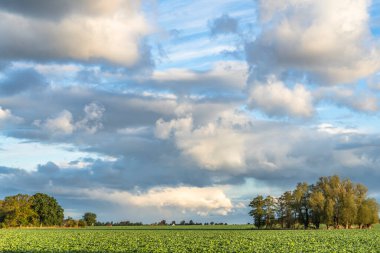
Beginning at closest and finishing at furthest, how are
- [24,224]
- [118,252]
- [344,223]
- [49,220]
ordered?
[118,252]
[344,223]
[24,224]
[49,220]

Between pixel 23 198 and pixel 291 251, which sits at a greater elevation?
pixel 23 198

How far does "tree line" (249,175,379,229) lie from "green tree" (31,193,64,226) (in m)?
84.6

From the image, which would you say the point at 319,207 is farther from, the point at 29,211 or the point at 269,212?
the point at 29,211

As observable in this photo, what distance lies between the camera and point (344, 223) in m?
146

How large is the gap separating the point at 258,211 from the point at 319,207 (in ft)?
57.6

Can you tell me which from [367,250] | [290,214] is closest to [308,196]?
[290,214]

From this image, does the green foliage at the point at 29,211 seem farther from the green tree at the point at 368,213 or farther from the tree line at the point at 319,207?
the green tree at the point at 368,213

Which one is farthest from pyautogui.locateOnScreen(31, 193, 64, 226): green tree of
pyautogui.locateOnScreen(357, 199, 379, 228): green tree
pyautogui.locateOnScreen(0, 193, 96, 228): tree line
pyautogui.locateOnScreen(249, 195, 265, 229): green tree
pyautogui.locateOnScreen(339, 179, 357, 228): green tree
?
pyautogui.locateOnScreen(357, 199, 379, 228): green tree

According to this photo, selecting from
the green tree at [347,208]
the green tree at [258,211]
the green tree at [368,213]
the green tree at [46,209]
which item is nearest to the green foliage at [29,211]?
the green tree at [46,209]

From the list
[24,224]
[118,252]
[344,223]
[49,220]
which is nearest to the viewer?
[118,252]

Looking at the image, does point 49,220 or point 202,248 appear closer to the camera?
point 202,248

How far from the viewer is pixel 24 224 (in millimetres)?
180750

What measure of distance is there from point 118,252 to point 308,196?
4161 inches

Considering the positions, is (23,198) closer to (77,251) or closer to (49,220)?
(49,220)
